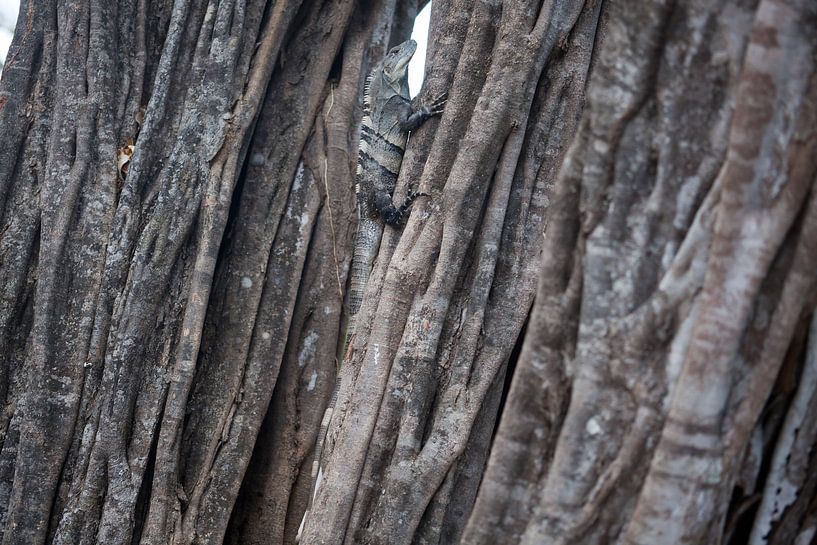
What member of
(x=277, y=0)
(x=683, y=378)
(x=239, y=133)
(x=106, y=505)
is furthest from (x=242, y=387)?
(x=683, y=378)

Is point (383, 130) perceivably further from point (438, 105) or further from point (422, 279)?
point (422, 279)

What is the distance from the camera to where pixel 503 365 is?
2.86 meters

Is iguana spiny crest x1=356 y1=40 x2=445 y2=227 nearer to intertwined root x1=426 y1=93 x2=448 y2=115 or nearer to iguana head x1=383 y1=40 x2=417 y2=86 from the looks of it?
iguana head x1=383 y1=40 x2=417 y2=86

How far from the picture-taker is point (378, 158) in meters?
3.97

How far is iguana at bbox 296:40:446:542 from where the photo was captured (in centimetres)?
328

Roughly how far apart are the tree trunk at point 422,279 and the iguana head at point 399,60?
0.12m

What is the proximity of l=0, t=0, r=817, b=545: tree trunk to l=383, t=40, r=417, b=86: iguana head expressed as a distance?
12 cm

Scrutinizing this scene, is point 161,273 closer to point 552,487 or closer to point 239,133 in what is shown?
point 239,133

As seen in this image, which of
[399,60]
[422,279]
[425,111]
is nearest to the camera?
[422,279]

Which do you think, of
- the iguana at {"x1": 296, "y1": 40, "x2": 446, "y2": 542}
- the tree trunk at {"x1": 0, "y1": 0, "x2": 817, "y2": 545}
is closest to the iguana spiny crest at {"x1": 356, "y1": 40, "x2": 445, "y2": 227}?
the iguana at {"x1": 296, "y1": 40, "x2": 446, "y2": 542}

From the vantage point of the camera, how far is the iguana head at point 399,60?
4.28 m

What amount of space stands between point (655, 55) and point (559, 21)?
1.53 meters

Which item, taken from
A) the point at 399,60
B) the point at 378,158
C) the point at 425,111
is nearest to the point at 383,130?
the point at 378,158

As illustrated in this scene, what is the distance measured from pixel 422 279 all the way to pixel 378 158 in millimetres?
1245
